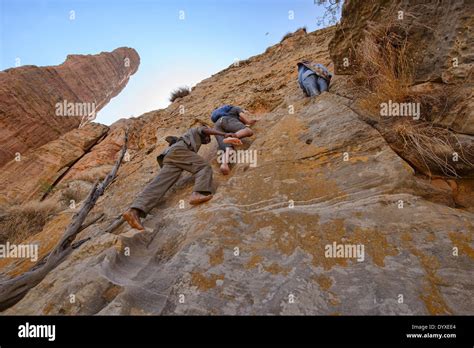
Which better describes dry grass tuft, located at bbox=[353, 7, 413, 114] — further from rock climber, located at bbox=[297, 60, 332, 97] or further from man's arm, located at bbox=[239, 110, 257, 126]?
man's arm, located at bbox=[239, 110, 257, 126]

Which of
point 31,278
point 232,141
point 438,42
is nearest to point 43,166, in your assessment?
point 31,278

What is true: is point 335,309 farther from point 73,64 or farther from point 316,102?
point 73,64

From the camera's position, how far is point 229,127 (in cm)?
579

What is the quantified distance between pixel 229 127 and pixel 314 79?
1.76 meters

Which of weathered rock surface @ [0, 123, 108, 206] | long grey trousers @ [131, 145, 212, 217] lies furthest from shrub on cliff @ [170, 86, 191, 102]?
long grey trousers @ [131, 145, 212, 217]

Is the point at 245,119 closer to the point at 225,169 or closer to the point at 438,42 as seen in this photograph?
the point at 225,169

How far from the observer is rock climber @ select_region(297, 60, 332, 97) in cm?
588

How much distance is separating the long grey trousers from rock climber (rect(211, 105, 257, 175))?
14.2 inches

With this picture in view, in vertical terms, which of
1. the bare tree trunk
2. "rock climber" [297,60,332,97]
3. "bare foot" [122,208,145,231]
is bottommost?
the bare tree trunk

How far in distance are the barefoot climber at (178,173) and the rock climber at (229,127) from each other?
17 cm

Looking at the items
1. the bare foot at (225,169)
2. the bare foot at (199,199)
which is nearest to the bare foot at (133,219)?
the bare foot at (199,199)

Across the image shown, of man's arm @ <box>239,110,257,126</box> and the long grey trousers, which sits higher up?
man's arm @ <box>239,110,257,126</box>
